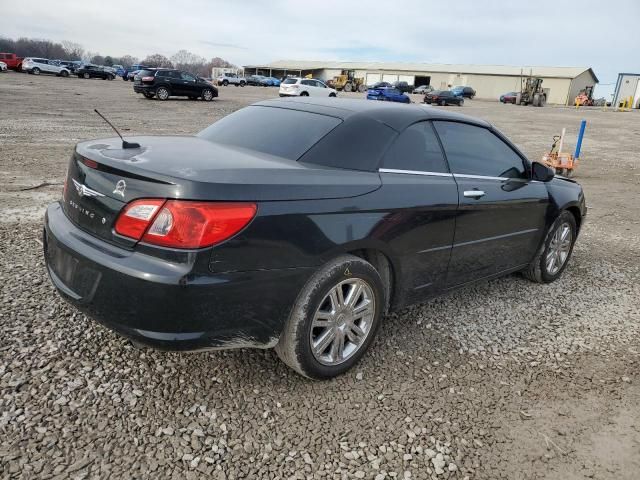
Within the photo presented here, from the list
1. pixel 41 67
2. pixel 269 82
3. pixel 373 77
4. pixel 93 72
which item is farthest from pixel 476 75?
pixel 41 67

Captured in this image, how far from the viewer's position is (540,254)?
14.6 feet

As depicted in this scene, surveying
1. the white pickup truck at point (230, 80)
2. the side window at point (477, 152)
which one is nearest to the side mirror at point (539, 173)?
the side window at point (477, 152)

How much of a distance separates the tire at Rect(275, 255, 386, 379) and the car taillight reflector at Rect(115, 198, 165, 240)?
0.83 metres

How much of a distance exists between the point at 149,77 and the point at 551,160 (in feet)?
66.5

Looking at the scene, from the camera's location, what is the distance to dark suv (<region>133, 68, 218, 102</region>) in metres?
24.5

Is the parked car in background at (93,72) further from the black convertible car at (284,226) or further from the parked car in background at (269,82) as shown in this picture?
the black convertible car at (284,226)

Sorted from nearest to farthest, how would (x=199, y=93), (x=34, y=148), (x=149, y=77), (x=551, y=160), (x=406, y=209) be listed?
(x=406, y=209), (x=34, y=148), (x=551, y=160), (x=149, y=77), (x=199, y=93)

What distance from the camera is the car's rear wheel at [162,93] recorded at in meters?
24.7

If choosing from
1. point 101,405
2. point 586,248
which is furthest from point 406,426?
point 586,248

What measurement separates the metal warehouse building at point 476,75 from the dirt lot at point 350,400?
6914cm

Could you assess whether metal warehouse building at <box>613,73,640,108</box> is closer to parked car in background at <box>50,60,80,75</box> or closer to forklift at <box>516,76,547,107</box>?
forklift at <box>516,76,547,107</box>

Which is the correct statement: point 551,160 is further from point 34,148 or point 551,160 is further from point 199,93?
point 199,93

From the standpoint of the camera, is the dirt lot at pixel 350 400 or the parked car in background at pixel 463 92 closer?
the dirt lot at pixel 350 400

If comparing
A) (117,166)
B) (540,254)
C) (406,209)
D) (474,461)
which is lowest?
(474,461)
